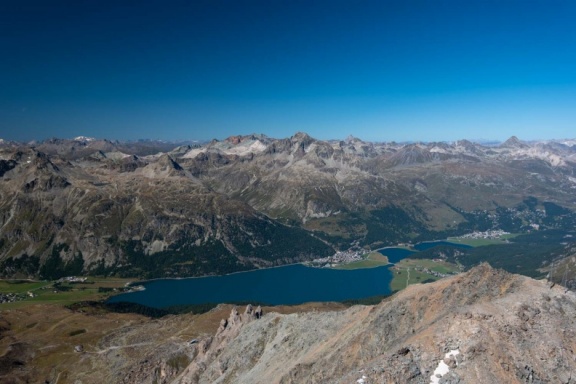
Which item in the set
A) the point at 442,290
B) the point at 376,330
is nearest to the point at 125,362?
the point at 376,330

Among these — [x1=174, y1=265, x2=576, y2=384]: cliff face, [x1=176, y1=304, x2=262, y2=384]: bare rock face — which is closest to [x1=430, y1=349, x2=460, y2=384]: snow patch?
[x1=174, y1=265, x2=576, y2=384]: cliff face

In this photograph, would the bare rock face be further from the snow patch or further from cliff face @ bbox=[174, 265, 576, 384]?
the snow patch

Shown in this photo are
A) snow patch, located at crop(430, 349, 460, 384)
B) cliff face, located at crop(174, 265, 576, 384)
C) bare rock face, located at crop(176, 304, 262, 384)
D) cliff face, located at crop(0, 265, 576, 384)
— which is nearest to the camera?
snow patch, located at crop(430, 349, 460, 384)

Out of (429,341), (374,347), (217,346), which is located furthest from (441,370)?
(217,346)

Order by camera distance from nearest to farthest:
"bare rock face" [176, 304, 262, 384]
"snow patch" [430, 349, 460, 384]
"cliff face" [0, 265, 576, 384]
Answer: "snow patch" [430, 349, 460, 384], "cliff face" [0, 265, 576, 384], "bare rock face" [176, 304, 262, 384]

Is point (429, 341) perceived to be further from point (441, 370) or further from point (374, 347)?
point (374, 347)

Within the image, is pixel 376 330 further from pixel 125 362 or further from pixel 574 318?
pixel 125 362
